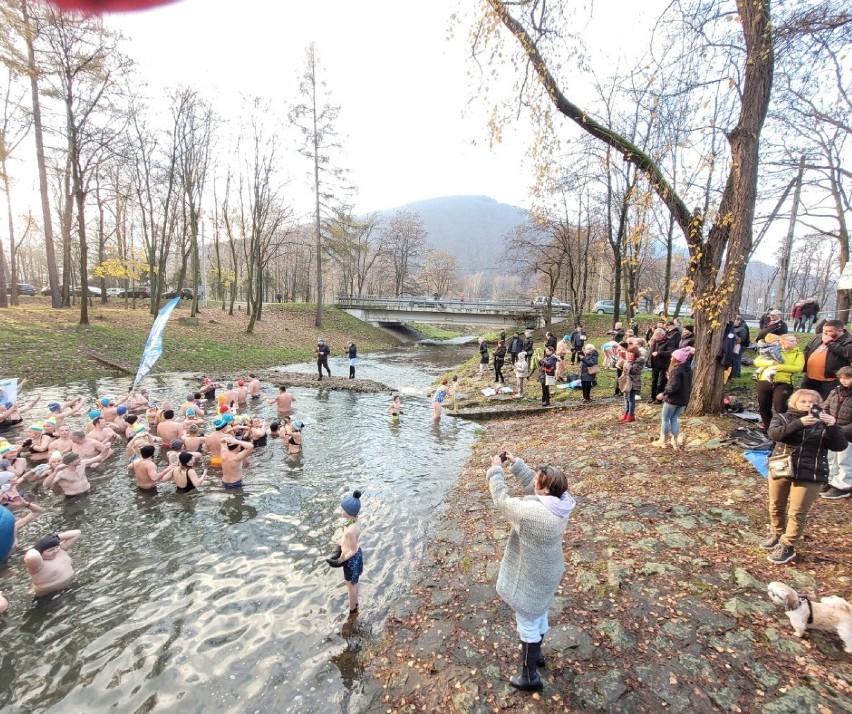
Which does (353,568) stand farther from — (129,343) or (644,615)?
(129,343)

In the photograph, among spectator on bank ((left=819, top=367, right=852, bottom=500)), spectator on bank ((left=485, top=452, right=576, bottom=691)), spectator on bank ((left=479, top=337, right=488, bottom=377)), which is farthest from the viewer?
spectator on bank ((left=479, top=337, right=488, bottom=377))

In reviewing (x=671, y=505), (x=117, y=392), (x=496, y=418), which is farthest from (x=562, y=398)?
(x=117, y=392)

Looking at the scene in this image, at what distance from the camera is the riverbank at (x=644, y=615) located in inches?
133

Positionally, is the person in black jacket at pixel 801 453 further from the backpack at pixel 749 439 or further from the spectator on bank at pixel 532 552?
the spectator on bank at pixel 532 552

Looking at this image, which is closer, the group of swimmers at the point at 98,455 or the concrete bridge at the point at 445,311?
the group of swimmers at the point at 98,455

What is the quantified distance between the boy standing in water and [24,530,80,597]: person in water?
11.2 ft

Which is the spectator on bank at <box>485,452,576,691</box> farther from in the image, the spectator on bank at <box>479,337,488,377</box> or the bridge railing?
the bridge railing

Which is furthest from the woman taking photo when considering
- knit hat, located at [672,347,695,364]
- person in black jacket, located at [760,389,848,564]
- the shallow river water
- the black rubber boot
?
the shallow river water

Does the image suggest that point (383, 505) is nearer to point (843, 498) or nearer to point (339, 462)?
point (339, 462)

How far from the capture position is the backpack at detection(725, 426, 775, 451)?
6.80m

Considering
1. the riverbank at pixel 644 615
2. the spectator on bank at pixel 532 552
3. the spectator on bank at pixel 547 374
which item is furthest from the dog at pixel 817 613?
the spectator on bank at pixel 547 374

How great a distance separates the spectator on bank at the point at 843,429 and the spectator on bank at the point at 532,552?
4118 millimetres

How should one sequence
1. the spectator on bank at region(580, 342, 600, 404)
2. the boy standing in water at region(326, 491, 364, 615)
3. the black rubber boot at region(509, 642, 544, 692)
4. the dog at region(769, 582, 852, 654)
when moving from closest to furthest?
the dog at region(769, 582, 852, 654) < the black rubber boot at region(509, 642, 544, 692) < the boy standing in water at region(326, 491, 364, 615) < the spectator on bank at region(580, 342, 600, 404)

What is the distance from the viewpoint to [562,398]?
538 inches
